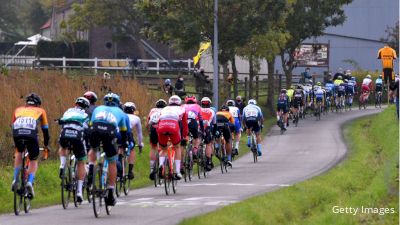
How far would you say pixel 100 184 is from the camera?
683 inches

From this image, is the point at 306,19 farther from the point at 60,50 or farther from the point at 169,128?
the point at 169,128

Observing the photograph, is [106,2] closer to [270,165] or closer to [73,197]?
[270,165]

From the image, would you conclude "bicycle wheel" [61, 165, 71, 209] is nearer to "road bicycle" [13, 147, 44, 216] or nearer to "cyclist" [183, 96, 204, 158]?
"road bicycle" [13, 147, 44, 216]

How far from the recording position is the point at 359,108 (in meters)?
57.5

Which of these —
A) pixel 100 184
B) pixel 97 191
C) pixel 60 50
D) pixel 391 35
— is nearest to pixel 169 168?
pixel 100 184

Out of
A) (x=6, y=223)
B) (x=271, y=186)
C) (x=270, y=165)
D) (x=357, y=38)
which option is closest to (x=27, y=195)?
(x=6, y=223)

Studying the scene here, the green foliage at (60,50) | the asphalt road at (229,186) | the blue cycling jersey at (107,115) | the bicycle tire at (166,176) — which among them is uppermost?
the green foliage at (60,50)

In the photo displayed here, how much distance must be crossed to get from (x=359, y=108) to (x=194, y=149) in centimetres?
3243

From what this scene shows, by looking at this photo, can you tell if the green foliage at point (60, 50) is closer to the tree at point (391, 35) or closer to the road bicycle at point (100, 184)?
the tree at point (391, 35)

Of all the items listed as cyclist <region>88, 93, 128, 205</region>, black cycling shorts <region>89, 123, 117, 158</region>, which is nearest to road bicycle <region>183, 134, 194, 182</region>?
cyclist <region>88, 93, 128, 205</region>

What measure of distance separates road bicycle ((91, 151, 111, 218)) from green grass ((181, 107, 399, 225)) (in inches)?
72.0

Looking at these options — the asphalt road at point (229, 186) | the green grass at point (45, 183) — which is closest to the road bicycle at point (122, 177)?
the asphalt road at point (229, 186)

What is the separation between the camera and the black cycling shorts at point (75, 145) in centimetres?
1873

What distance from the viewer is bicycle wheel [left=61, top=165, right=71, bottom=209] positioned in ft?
63.3
